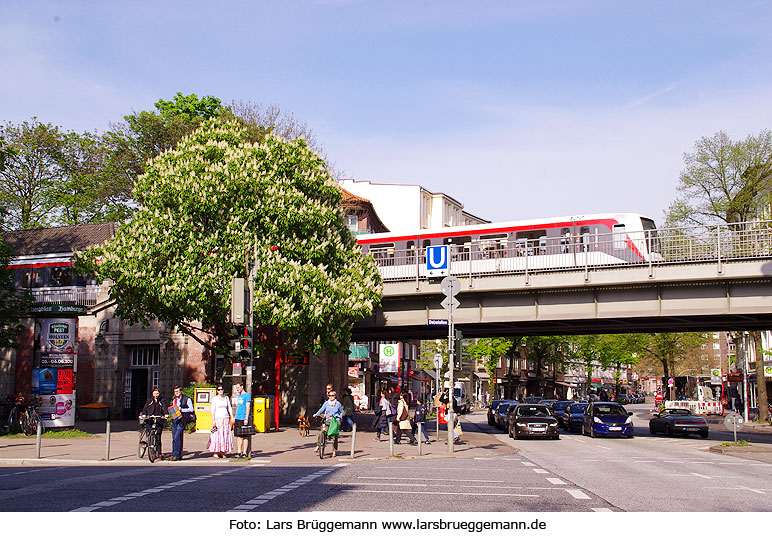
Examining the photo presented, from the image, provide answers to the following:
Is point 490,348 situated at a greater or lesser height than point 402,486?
greater

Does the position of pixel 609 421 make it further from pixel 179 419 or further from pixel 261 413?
pixel 179 419

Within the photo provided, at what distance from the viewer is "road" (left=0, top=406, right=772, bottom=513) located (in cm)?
1091

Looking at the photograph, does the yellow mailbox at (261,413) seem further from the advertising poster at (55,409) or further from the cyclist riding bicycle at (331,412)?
the cyclist riding bicycle at (331,412)

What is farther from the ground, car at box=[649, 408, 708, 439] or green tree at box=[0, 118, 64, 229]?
green tree at box=[0, 118, 64, 229]

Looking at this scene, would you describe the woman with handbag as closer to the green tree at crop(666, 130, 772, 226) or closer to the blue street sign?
the blue street sign

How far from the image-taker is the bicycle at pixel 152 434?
19.2 meters

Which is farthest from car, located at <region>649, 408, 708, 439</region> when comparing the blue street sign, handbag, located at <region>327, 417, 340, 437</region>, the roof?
the roof

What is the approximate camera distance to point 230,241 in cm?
2881

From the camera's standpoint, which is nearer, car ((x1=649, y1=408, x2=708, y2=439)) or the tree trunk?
car ((x1=649, y1=408, x2=708, y2=439))

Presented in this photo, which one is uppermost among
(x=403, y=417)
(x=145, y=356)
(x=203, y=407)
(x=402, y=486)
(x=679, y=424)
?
(x=145, y=356)

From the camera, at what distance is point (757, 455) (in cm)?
2503

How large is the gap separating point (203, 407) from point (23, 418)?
19.9 feet

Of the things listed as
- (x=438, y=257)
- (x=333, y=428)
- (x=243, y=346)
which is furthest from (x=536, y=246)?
(x=243, y=346)

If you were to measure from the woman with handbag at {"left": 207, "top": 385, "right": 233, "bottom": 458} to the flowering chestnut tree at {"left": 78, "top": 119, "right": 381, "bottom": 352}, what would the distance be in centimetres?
799
